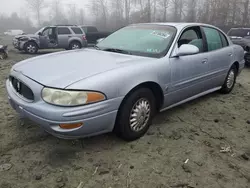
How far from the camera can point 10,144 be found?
9.49 ft

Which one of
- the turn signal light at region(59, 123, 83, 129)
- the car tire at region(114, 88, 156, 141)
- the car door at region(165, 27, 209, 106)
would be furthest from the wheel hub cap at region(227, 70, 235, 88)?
the turn signal light at region(59, 123, 83, 129)

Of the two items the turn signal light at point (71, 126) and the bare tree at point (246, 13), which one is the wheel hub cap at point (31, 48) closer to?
the turn signal light at point (71, 126)

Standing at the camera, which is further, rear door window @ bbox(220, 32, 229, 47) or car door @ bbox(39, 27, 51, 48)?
car door @ bbox(39, 27, 51, 48)

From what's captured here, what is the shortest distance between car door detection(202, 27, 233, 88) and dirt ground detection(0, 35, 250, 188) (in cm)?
93

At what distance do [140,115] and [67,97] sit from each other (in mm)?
1027

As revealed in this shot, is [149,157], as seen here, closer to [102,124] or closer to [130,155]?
[130,155]

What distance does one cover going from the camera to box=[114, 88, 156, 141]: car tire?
2.77 meters

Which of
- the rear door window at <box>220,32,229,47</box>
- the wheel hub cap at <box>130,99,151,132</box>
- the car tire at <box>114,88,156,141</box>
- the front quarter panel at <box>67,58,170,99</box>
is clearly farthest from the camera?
the rear door window at <box>220,32,229,47</box>

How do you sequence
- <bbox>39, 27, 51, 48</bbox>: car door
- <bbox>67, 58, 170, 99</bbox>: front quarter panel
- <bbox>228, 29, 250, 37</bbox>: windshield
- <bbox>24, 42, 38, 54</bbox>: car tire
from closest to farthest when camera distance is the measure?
<bbox>67, 58, 170, 99</bbox>: front quarter panel, <bbox>228, 29, 250, 37</bbox>: windshield, <bbox>24, 42, 38, 54</bbox>: car tire, <bbox>39, 27, 51, 48</bbox>: car door

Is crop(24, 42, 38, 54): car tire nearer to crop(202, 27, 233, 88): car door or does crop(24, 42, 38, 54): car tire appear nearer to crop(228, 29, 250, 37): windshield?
crop(228, 29, 250, 37): windshield

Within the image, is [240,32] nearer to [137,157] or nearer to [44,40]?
Result: [44,40]

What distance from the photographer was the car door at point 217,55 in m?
4.13

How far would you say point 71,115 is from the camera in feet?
7.68

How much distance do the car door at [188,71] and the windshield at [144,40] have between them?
0.18 metres
